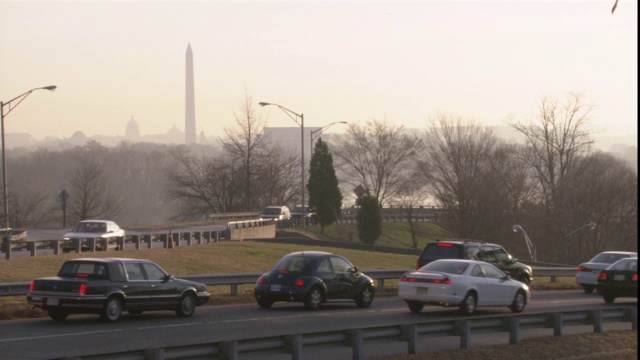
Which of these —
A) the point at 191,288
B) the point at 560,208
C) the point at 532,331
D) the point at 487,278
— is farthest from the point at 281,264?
the point at 560,208

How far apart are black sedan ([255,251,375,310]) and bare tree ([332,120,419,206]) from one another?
74.6 meters

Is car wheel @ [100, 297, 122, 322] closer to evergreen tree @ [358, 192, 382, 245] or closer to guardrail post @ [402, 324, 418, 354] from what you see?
guardrail post @ [402, 324, 418, 354]

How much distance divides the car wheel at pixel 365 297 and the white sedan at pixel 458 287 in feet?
6.21

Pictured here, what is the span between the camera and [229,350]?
1235 cm

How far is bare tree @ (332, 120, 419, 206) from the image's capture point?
102 metres

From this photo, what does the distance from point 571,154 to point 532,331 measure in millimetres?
74685

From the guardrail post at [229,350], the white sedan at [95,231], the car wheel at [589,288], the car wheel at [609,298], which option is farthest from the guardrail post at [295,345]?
the white sedan at [95,231]

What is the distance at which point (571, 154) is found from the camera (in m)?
92.9

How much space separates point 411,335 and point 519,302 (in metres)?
10.8

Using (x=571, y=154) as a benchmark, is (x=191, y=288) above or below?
below

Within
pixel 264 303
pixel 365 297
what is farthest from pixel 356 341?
pixel 365 297

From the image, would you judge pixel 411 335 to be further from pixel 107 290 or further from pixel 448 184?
pixel 448 184

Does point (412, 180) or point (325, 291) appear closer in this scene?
point (325, 291)

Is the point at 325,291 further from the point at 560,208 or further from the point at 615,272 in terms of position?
the point at 560,208
